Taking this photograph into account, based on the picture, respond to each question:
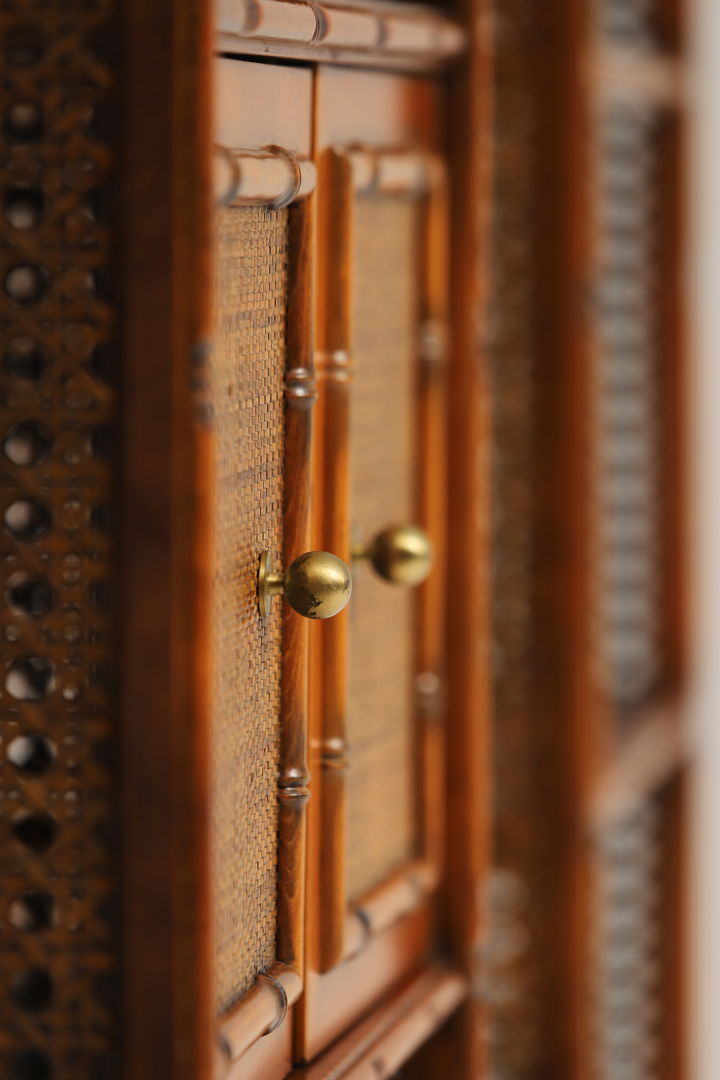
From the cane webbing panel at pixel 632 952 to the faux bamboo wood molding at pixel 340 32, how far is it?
33.7 inches

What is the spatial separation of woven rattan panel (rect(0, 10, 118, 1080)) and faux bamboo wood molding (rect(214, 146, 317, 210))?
55 mm

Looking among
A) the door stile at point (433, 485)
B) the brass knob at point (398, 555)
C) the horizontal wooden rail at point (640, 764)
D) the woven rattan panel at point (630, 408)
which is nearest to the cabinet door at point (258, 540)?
the brass knob at point (398, 555)

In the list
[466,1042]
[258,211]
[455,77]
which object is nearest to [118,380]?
[258,211]

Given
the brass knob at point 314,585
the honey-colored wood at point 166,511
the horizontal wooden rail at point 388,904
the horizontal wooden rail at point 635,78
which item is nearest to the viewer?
the honey-colored wood at point 166,511

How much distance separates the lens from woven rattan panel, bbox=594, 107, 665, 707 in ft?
4.60

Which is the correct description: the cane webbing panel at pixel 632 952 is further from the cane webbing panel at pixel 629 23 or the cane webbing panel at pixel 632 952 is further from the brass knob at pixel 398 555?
the cane webbing panel at pixel 629 23

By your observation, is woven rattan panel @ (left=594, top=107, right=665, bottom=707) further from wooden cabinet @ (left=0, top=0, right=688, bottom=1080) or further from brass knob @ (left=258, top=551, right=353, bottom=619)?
brass knob @ (left=258, top=551, right=353, bottom=619)

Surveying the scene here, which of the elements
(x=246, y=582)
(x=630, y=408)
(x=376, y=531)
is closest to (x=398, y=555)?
(x=376, y=531)

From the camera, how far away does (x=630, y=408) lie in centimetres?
148

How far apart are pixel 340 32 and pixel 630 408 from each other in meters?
0.84

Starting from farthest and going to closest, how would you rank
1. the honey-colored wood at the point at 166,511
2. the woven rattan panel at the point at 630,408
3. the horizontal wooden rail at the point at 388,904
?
the woven rattan panel at the point at 630,408 < the horizontal wooden rail at the point at 388,904 < the honey-colored wood at the point at 166,511

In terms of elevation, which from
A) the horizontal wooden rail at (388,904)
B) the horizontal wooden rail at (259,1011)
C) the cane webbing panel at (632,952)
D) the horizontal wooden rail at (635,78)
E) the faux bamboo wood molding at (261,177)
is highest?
the horizontal wooden rail at (635,78)

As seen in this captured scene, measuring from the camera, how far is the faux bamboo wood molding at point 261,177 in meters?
0.58

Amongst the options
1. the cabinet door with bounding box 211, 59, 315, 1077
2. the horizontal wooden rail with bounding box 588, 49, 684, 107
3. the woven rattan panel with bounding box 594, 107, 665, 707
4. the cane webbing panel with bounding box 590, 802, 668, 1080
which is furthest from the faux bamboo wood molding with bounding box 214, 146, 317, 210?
the cane webbing panel with bounding box 590, 802, 668, 1080
